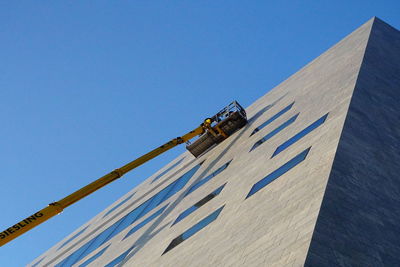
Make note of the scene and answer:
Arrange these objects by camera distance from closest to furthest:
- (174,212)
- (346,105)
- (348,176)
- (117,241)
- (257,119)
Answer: (348,176) < (346,105) < (174,212) < (117,241) < (257,119)

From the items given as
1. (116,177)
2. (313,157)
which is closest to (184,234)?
(313,157)

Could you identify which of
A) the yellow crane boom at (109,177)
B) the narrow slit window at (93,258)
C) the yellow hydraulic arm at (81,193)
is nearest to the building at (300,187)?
the narrow slit window at (93,258)

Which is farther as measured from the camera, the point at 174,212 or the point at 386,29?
the point at 386,29

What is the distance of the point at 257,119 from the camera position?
31.2 meters

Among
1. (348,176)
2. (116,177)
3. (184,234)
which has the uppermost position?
(116,177)

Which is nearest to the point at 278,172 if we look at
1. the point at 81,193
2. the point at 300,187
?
the point at 300,187

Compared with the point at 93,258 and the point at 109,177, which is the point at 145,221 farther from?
the point at 109,177

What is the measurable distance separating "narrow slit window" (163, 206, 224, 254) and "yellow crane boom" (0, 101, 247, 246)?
11712 mm

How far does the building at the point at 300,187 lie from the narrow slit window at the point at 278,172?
5 centimetres

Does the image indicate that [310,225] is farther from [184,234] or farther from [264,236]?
[184,234]

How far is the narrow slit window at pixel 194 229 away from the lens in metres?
18.6

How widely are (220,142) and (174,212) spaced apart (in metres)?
9.97

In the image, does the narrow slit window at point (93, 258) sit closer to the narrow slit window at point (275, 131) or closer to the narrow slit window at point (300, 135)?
the narrow slit window at point (275, 131)

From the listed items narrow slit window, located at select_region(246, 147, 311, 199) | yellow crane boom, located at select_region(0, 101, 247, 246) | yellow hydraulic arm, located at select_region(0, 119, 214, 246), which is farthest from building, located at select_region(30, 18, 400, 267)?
yellow hydraulic arm, located at select_region(0, 119, 214, 246)
